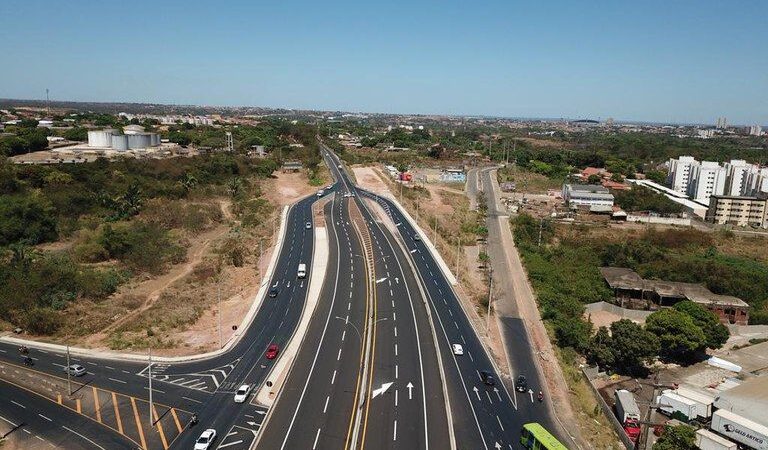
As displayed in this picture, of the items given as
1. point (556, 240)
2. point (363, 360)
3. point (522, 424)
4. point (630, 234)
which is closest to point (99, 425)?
point (363, 360)

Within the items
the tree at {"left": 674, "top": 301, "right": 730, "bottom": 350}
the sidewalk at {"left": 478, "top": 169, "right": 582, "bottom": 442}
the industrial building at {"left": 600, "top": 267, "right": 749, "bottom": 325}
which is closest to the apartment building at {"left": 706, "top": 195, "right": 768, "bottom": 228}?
the sidewalk at {"left": 478, "top": 169, "right": 582, "bottom": 442}

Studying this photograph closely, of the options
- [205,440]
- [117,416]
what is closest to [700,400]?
[205,440]

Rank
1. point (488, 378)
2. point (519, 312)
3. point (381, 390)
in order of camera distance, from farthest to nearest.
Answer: point (519, 312)
point (488, 378)
point (381, 390)

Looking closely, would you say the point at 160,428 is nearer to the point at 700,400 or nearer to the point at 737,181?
the point at 700,400

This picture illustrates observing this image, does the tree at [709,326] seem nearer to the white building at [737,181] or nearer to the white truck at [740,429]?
the white truck at [740,429]

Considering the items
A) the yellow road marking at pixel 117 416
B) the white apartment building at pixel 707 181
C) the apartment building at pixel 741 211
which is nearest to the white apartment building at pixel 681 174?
the white apartment building at pixel 707 181

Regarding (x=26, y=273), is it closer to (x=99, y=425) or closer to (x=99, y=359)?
(x=99, y=359)
